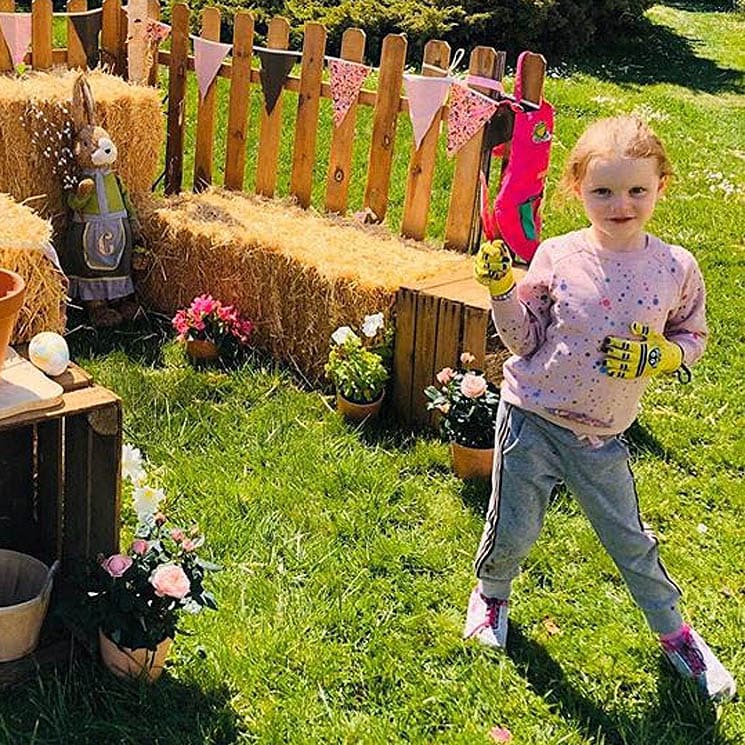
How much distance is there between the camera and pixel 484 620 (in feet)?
11.2

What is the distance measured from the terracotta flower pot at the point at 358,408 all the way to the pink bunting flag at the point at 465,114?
1.35m

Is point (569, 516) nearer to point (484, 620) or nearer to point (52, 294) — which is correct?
point (484, 620)

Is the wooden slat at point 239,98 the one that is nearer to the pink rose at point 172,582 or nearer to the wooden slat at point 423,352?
the wooden slat at point 423,352

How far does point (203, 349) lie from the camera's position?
5.35 m

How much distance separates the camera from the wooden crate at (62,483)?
2.97m

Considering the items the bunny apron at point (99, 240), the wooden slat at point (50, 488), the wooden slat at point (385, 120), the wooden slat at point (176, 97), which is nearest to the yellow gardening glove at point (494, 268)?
the wooden slat at point (50, 488)

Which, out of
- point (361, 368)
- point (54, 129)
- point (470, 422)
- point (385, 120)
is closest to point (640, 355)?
point (470, 422)

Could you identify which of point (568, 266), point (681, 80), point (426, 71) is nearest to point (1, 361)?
point (568, 266)

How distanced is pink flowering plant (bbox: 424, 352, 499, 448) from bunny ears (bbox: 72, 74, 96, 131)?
2.43 metres

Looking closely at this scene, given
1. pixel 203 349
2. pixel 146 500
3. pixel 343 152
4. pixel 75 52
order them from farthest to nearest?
1. pixel 75 52
2. pixel 343 152
3. pixel 203 349
4. pixel 146 500

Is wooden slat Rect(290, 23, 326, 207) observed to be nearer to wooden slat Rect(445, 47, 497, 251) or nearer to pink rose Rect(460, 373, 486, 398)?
wooden slat Rect(445, 47, 497, 251)

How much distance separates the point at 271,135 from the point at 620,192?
12.4 feet

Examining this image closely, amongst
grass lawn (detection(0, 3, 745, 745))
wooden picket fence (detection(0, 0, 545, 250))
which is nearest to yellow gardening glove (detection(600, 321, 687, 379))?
grass lawn (detection(0, 3, 745, 745))

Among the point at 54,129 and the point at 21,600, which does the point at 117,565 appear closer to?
the point at 21,600
